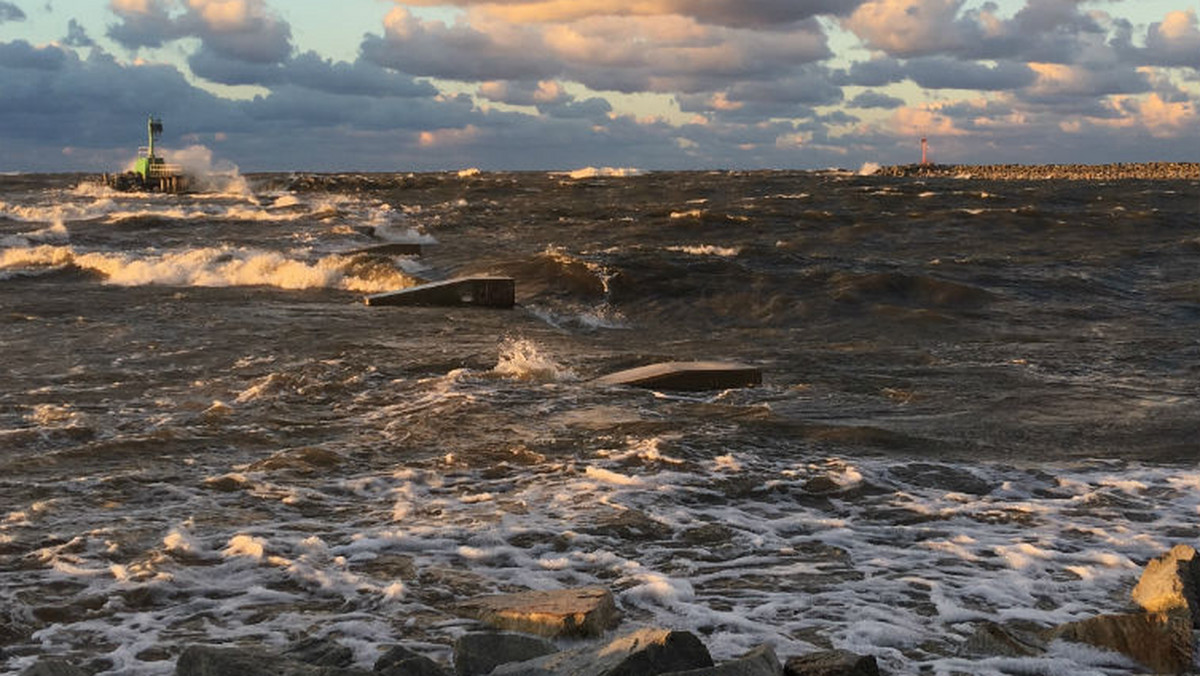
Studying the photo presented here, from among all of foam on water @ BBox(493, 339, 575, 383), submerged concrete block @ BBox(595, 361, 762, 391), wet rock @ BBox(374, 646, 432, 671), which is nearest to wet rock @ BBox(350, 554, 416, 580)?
wet rock @ BBox(374, 646, 432, 671)

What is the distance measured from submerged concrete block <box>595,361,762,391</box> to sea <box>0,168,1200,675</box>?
16 centimetres

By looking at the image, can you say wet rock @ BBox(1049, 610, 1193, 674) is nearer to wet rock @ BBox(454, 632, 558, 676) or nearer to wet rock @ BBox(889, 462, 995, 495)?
wet rock @ BBox(454, 632, 558, 676)

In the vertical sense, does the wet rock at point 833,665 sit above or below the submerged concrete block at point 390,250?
below

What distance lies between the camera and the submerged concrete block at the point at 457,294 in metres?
17.1

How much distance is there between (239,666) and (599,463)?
4219 millimetres

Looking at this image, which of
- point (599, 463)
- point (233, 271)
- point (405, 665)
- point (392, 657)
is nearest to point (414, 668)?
point (405, 665)

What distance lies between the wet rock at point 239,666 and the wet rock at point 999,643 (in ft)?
7.78

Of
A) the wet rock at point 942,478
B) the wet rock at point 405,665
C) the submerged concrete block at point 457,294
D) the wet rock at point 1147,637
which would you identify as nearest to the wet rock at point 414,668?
the wet rock at point 405,665

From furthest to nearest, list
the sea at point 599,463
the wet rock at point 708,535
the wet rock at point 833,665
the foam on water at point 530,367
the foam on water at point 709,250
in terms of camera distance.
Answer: the foam on water at point 709,250, the foam on water at point 530,367, the wet rock at point 708,535, the sea at point 599,463, the wet rock at point 833,665

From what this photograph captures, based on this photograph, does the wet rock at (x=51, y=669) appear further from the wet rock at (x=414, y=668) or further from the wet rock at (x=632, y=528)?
the wet rock at (x=632, y=528)

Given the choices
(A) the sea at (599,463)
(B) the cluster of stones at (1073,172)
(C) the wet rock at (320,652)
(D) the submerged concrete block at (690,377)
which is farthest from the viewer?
(B) the cluster of stones at (1073,172)

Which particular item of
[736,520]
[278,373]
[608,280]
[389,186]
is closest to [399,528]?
[736,520]

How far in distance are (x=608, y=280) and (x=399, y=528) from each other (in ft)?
44.4

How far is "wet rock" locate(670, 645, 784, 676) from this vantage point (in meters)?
3.72
